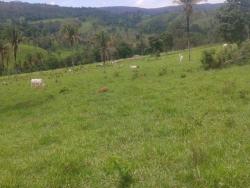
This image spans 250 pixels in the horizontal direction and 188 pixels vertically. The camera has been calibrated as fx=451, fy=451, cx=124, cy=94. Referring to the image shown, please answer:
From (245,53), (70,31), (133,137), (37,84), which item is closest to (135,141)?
(133,137)

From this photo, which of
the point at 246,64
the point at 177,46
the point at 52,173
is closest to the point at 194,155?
the point at 52,173

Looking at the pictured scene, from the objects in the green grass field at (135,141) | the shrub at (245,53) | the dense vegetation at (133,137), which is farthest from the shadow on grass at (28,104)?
the shrub at (245,53)

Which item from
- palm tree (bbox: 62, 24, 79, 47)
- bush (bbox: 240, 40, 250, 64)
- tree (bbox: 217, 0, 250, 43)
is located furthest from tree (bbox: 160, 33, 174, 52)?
bush (bbox: 240, 40, 250, 64)

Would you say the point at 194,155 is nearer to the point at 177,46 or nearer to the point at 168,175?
the point at 168,175

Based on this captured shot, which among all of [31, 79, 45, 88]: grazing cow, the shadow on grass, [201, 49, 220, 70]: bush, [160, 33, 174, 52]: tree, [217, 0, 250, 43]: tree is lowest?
[160, 33, 174, 52]: tree

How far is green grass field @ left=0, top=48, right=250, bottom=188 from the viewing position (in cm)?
1197

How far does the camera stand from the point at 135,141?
1695cm

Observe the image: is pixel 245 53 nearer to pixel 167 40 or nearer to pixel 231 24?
pixel 231 24

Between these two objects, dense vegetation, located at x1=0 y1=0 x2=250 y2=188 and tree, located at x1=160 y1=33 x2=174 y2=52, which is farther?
tree, located at x1=160 y1=33 x2=174 y2=52

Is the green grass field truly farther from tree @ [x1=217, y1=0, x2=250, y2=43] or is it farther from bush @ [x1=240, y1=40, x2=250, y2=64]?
tree @ [x1=217, y1=0, x2=250, y2=43]

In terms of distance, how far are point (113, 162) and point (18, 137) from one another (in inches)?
410

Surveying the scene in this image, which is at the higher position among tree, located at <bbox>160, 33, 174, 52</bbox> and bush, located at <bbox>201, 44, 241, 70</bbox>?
bush, located at <bbox>201, 44, 241, 70</bbox>

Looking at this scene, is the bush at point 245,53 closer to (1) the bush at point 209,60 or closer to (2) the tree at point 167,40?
(1) the bush at point 209,60

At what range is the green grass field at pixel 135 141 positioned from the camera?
1197cm
